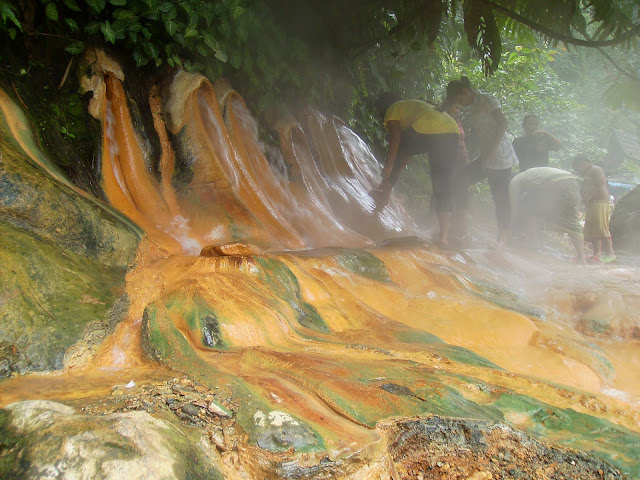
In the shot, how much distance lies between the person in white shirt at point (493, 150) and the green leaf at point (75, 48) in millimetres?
4425

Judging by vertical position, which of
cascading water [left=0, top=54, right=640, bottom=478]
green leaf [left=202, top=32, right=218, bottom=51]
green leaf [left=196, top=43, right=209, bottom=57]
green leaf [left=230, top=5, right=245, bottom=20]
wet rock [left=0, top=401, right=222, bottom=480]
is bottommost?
wet rock [left=0, top=401, right=222, bottom=480]

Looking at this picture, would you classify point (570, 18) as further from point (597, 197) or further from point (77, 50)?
point (597, 197)

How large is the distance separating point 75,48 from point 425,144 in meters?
3.84

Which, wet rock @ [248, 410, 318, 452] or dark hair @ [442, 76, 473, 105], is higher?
dark hair @ [442, 76, 473, 105]

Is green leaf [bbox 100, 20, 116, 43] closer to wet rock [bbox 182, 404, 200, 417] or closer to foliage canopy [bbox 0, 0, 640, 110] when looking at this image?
foliage canopy [bbox 0, 0, 640, 110]

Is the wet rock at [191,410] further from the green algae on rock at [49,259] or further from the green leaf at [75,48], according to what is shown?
the green leaf at [75,48]

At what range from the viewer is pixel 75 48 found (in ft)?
11.7

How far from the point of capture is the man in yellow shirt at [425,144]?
5836mm

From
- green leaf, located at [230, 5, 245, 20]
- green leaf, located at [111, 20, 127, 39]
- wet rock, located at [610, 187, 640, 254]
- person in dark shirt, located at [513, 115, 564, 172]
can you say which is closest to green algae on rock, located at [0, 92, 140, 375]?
green leaf, located at [111, 20, 127, 39]

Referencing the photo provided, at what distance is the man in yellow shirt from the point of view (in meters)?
5.84

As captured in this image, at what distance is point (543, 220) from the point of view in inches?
314

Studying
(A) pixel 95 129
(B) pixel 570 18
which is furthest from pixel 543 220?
(A) pixel 95 129

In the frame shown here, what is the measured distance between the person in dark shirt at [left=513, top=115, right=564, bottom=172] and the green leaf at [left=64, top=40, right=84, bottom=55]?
734 cm

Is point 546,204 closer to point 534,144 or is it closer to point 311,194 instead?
point 534,144
